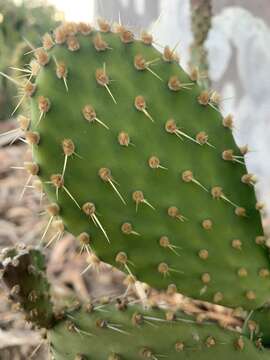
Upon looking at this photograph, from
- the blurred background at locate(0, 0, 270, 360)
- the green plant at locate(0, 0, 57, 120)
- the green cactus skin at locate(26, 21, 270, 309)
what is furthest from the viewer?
the green plant at locate(0, 0, 57, 120)

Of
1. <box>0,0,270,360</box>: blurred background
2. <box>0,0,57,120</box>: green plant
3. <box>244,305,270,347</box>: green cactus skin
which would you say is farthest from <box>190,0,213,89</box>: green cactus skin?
<box>244,305,270,347</box>: green cactus skin

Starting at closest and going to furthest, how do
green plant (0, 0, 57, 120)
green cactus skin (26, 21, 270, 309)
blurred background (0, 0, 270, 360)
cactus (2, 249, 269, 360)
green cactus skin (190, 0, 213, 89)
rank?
green cactus skin (26, 21, 270, 309) < cactus (2, 249, 269, 360) < blurred background (0, 0, 270, 360) < green cactus skin (190, 0, 213, 89) < green plant (0, 0, 57, 120)

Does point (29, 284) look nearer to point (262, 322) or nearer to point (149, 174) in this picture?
point (149, 174)

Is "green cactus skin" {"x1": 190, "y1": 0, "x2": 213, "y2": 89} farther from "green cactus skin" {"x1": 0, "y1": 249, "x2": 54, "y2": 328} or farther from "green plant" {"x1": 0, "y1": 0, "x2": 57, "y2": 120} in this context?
"green cactus skin" {"x1": 0, "y1": 249, "x2": 54, "y2": 328}

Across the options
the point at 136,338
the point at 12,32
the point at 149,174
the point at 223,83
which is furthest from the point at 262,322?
the point at 12,32

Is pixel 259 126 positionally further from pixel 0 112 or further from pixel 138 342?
pixel 138 342

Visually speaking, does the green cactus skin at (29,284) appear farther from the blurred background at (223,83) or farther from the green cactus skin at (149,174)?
the blurred background at (223,83)
